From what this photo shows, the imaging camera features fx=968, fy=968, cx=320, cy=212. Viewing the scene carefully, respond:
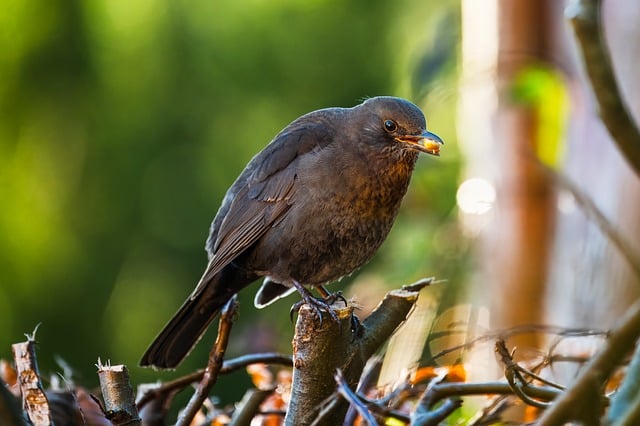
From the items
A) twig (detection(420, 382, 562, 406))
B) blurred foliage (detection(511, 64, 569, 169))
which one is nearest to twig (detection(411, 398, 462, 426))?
twig (detection(420, 382, 562, 406))

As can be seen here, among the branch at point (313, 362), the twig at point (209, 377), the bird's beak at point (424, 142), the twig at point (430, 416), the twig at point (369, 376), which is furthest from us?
the bird's beak at point (424, 142)

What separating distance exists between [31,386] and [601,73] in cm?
111

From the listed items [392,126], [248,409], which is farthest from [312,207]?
[248,409]

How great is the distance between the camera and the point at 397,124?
9.55 feet

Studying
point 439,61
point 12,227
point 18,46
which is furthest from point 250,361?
point 18,46

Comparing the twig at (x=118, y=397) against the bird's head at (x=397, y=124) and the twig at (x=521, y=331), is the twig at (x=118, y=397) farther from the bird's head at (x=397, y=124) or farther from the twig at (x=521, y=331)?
the bird's head at (x=397, y=124)

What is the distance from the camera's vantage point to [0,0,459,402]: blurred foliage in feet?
23.3

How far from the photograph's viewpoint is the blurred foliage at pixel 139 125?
711cm

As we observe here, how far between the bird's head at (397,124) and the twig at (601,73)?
1341 mm

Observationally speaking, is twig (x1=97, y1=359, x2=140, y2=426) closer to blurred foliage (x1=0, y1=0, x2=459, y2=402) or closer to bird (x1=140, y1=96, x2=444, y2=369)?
bird (x1=140, y1=96, x2=444, y2=369)

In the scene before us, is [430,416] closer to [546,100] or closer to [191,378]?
[191,378]

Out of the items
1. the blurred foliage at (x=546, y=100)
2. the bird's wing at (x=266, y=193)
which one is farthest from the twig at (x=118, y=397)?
the blurred foliage at (x=546, y=100)

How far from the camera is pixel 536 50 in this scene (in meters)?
5.18

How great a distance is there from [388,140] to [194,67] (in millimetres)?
5753
